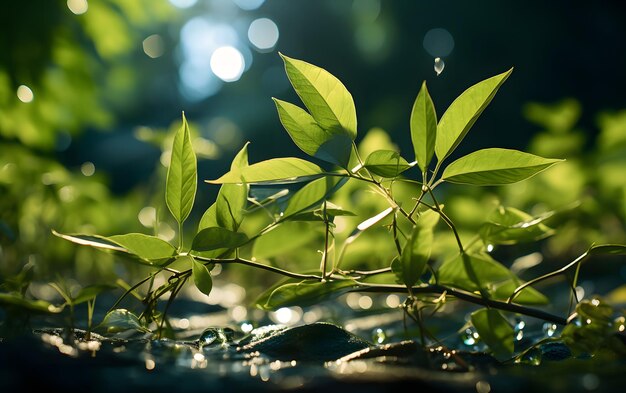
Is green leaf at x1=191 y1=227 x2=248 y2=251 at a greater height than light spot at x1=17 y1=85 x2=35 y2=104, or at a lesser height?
lesser

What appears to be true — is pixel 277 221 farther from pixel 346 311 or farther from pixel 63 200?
pixel 63 200

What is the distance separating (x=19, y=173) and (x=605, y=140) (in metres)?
1.34

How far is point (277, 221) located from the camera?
19.5 inches

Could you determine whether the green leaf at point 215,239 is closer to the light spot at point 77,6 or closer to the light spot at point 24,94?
the light spot at point 24,94

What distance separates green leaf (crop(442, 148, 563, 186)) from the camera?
0.45m

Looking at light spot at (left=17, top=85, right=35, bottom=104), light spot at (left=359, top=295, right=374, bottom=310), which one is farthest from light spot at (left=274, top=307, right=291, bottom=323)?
light spot at (left=17, top=85, right=35, bottom=104)

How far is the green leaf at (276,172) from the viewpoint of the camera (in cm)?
46

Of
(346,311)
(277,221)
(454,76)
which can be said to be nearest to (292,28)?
(454,76)

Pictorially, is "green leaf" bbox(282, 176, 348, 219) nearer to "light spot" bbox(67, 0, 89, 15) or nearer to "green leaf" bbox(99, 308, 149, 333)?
"green leaf" bbox(99, 308, 149, 333)

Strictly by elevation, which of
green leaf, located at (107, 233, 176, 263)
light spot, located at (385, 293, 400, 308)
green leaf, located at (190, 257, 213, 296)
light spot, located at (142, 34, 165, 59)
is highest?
light spot, located at (142, 34, 165, 59)

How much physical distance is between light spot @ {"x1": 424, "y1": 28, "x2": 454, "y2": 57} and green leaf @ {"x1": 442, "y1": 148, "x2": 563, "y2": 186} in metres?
3.22

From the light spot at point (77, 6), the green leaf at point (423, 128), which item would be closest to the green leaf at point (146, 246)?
the green leaf at point (423, 128)

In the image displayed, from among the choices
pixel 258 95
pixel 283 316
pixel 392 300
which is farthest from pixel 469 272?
pixel 258 95

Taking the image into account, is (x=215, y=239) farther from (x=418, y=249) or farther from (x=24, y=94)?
(x=24, y=94)
